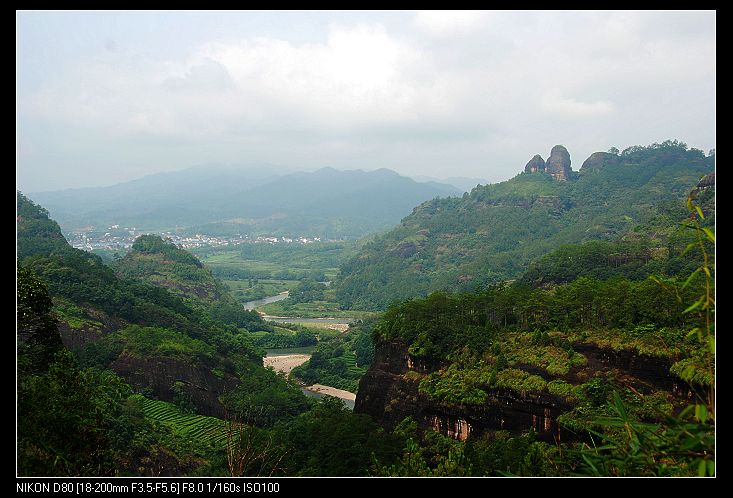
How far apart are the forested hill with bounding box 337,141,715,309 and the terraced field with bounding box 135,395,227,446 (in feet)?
113

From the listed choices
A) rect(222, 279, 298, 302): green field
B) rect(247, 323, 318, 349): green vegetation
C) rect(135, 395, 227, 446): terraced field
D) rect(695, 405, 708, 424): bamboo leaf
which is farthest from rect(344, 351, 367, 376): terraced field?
rect(695, 405, 708, 424): bamboo leaf

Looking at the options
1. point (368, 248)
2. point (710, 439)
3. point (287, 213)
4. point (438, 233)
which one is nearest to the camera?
point (710, 439)

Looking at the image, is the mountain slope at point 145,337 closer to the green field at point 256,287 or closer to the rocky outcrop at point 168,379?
the rocky outcrop at point 168,379

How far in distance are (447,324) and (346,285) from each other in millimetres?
50601

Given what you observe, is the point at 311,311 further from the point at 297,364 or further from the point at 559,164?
the point at 559,164

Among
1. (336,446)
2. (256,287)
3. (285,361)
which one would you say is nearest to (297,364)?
(285,361)

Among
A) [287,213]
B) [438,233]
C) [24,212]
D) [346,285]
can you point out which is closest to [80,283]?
[24,212]

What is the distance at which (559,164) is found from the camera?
79625 mm

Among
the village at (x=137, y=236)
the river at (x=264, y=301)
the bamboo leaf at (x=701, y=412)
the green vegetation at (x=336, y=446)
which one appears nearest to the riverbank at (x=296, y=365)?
the green vegetation at (x=336, y=446)

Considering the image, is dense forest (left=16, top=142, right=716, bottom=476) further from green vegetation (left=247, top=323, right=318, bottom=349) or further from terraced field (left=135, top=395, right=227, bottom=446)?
green vegetation (left=247, top=323, right=318, bottom=349)
